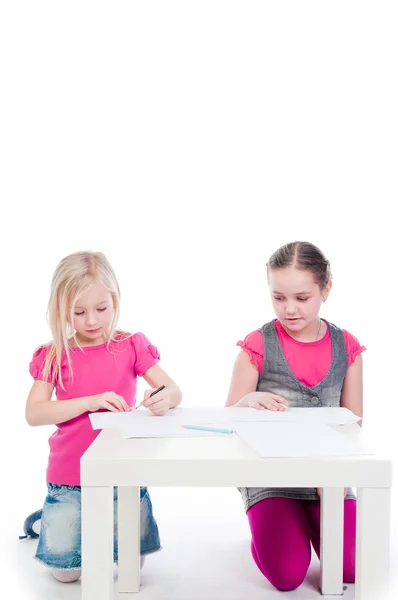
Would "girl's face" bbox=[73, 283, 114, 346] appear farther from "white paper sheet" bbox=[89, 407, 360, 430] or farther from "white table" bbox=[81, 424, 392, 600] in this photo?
"white table" bbox=[81, 424, 392, 600]

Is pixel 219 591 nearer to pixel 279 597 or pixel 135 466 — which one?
pixel 279 597

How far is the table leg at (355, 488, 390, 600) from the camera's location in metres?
Answer: 1.38

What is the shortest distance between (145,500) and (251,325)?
4.59ft

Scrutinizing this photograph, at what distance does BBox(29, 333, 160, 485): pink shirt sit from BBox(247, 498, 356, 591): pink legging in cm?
45

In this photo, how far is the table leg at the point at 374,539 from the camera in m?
1.38

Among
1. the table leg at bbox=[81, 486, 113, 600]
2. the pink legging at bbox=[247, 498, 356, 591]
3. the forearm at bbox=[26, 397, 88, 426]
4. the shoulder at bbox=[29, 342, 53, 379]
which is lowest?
the pink legging at bbox=[247, 498, 356, 591]

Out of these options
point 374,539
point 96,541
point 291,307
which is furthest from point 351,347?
point 96,541

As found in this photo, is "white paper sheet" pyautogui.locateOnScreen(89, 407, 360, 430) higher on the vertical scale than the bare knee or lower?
higher

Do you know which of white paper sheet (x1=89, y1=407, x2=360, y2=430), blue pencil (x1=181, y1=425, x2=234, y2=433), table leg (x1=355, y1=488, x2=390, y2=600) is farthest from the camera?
white paper sheet (x1=89, y1=407, x2=360, y2=430)

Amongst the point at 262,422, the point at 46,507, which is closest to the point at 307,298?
the point at 262,422

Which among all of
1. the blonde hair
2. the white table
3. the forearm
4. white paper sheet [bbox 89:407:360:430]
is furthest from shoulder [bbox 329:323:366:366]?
the white table

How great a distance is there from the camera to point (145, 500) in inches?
85.5

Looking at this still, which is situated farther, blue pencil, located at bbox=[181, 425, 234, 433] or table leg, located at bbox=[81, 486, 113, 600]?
blue pencil, located at bbox=[181, 425, 234, 433]

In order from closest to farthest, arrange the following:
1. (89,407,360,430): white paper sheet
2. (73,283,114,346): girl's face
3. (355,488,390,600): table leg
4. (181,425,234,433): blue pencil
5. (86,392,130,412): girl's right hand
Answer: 1. (355,488,390,600): table leg
2. (181,425,234,433): blue pencil
3. (89,407,360,430): white paper sheet
4. (86,392,130,412): girl's right hand
5. (73,283,114,346): girl's face
